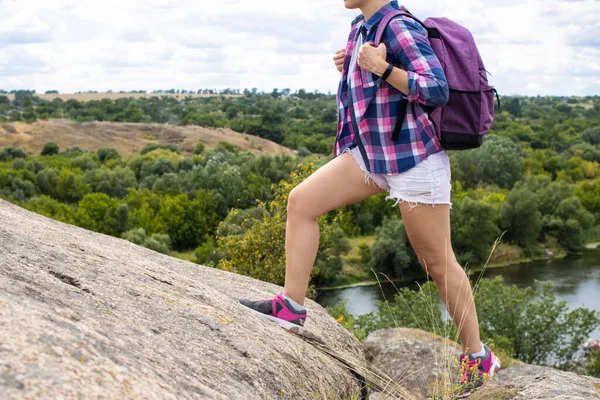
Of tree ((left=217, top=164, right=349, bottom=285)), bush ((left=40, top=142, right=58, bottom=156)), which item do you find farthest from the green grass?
bush ((left=40, top=142, right=58, bottom=156))

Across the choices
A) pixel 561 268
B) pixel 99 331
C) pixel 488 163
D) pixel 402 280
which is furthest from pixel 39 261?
pixel 488 163

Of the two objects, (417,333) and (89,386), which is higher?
(89,386)

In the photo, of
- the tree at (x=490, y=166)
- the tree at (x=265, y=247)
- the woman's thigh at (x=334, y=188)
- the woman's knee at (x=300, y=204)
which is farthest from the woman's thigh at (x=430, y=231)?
the tree at (x=490, y=166)

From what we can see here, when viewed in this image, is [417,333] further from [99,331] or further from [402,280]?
[402,280]

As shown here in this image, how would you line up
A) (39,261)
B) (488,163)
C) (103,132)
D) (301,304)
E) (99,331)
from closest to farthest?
(99,331) < (39,261) < (301,304) < (488,163) < (103,132)

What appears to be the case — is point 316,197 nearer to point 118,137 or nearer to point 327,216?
point 327,216

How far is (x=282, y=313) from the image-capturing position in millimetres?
4688

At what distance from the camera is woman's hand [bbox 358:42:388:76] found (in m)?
3.89

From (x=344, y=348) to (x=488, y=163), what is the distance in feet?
224

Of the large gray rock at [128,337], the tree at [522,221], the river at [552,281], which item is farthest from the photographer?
the tree at [522,221]

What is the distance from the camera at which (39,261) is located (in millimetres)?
3910

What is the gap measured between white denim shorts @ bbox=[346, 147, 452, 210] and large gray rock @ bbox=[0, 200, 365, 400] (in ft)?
3.68

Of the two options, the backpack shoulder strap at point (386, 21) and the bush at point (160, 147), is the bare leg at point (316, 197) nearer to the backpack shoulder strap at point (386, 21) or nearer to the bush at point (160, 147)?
the backpack shoulder strap at point (386, 21)

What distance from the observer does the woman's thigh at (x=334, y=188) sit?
14.2 feet
